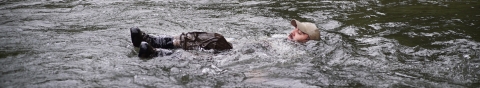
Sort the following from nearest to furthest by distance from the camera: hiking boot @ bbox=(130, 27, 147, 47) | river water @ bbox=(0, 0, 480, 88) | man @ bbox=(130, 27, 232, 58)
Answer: river water @ bbox=(0, 0, 480, 88), hiking boot @ bbox=(130, 27, 147, 47), man @ bbox=(130, 27, 232, 58)

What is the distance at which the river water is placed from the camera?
4543 mm

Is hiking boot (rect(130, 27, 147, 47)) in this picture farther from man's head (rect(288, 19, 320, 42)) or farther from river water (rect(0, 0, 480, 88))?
man's head (rect(288, 19, 320, 42))

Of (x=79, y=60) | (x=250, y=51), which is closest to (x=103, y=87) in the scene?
(x=79, y=60)

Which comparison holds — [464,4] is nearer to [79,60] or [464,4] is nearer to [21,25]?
[79,60]

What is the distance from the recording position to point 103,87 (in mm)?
4152

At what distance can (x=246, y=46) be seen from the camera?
5777 millimetres

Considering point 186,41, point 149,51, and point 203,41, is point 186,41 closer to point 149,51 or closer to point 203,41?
point 203,41

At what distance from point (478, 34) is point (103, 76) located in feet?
19.4

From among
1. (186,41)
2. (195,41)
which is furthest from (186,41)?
(195,41)

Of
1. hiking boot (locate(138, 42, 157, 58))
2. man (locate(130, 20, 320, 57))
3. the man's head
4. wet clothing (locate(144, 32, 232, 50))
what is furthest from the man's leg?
the man's head

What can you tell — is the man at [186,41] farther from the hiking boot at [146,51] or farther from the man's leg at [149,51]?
the hiking boot at [146,51]

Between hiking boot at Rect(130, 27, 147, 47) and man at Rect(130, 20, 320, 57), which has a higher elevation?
hiking boot at Rect(130, 27, 147, 47)

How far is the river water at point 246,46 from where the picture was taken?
14.9ft

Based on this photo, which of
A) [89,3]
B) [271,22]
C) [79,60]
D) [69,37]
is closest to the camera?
[79,60]
